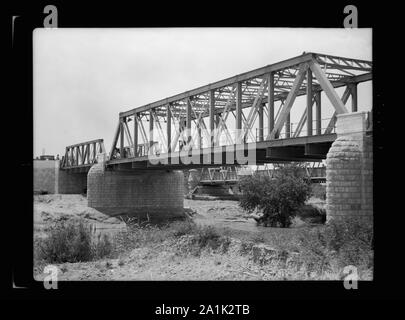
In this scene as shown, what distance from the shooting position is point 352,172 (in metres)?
18.4

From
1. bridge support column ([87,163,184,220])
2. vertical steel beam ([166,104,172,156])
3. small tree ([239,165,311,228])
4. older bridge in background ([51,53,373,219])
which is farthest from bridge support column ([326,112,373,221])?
bridge support column ([87,163,184,220])

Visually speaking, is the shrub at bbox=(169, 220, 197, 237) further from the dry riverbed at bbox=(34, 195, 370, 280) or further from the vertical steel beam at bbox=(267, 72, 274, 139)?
the vertical steel beam at bbox=(267, 72, 274, 139)

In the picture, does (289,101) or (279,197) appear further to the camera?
(279,197)

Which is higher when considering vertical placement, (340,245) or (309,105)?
(309,105)

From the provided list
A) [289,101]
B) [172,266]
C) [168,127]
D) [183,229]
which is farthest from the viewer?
[168,127]

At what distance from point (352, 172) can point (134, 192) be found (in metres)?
36.3

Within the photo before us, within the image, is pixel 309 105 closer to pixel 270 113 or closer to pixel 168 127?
pixel 270 113

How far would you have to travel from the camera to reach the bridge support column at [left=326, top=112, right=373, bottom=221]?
18125 millimetres

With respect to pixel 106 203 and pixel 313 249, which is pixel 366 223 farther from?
pixel 106 203

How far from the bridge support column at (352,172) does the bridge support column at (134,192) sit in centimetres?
3344

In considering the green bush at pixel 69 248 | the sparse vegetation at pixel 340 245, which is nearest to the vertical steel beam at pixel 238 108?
the sparse vegetation at pixel 340 245

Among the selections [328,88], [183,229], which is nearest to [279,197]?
[328,88]

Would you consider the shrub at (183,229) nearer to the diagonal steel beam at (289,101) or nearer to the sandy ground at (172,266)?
the sandy ground at (172,266)

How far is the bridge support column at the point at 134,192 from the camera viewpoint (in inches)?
Result: 2003
